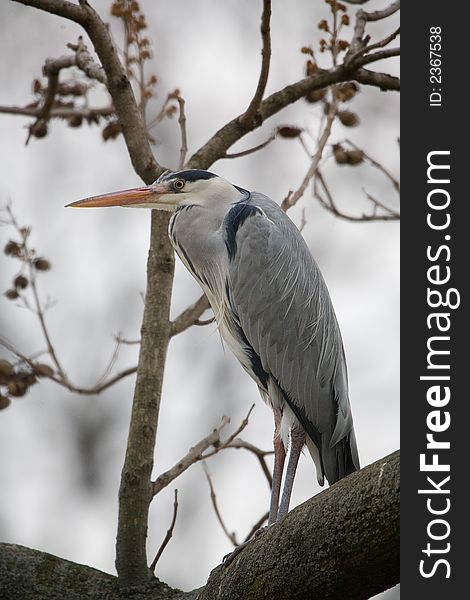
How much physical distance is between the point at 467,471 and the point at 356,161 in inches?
85.4

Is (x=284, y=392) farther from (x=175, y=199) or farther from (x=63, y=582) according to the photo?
(x=63, y=582)

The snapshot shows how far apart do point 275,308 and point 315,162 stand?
0.63m

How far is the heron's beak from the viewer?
4039 mm

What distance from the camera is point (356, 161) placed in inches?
168

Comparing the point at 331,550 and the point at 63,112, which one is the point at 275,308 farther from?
the point at 331,550

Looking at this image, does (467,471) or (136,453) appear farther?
(136,453)

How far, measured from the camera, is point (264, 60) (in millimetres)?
3535

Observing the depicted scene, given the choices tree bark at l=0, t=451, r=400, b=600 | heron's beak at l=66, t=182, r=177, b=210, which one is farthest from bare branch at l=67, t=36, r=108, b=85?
tree bark at l=0, t=451, r=400, b=600

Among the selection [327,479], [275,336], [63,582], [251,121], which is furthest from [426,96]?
[63,582]

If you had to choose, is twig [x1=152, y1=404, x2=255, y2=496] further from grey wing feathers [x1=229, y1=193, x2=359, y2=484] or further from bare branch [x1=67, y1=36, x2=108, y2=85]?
bare branch [x1=67, y1=36, x2=108, y2=85]

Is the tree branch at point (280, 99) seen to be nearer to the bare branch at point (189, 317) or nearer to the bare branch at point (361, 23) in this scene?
the bare branch at point (361, 23)

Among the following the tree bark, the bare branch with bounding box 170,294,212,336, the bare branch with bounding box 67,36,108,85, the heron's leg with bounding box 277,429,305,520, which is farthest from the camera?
the bare branch with bounding box 67,36,108,85

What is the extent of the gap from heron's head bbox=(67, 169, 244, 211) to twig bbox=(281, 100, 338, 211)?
32 cm

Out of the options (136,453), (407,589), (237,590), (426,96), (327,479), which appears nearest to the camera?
(407,589)
